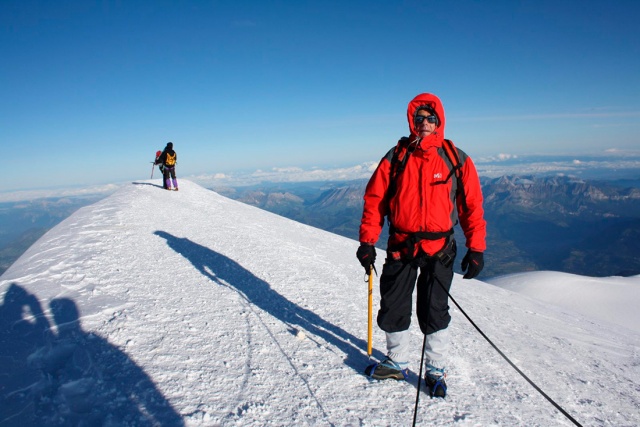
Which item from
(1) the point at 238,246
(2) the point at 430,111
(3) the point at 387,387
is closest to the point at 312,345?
(3) the point at 387,387

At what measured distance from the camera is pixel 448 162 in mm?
3756

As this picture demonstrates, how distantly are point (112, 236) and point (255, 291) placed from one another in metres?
5.78

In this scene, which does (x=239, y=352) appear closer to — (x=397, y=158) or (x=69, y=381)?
(x=69, y=381)

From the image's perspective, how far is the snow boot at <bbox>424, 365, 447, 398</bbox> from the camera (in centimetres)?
390

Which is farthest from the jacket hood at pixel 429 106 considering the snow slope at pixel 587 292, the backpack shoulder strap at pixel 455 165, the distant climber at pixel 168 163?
the distant climber at pixel 168 163

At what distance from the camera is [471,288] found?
11.0 metres

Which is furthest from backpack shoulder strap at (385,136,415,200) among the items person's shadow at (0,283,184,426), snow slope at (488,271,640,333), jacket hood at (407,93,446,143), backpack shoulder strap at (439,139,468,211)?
snow slope at (488,271,640,333)

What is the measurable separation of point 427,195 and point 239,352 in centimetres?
354

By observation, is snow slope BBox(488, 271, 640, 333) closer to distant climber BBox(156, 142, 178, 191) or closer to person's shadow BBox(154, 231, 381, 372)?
person's shadow BBox(154, 231, 381, 372)

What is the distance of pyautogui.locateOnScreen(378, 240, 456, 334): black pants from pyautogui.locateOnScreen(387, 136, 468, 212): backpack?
2.63 ft

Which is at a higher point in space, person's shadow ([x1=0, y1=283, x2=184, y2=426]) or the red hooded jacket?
the red hooded jacket

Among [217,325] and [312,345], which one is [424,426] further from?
[217,325]

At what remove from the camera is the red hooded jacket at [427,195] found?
3750mm

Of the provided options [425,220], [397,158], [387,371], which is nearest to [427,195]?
[425,220]
